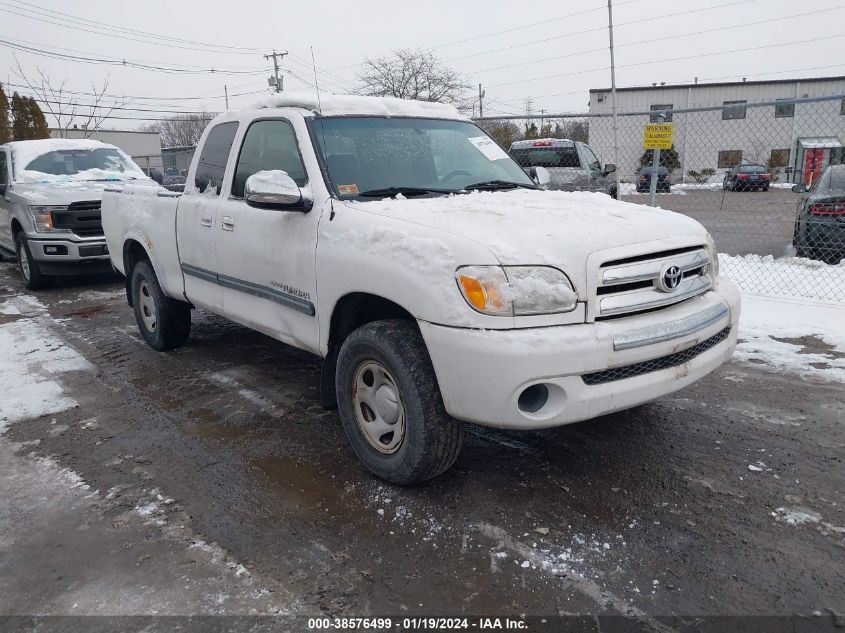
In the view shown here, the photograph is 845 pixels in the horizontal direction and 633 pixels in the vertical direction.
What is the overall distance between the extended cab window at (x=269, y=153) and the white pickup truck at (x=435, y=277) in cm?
1

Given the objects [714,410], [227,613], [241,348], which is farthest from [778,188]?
[227,613]

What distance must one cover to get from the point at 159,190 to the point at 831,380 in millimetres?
5497

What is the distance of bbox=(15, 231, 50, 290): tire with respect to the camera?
868 cm

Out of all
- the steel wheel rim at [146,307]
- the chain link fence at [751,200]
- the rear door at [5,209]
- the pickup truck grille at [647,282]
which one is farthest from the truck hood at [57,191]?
the pickup truck grille at [647,282]

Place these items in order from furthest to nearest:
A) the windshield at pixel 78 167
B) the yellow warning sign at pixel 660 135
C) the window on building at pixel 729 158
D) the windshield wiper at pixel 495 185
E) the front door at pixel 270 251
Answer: the window on building at pixel 729 158
the windshield at pixel 78 167
the yellow warning sign at pixel 660 135
the windshield wiper at pixel 495 185
the front door at pixel 270 251

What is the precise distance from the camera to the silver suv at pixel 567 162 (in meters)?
12.0

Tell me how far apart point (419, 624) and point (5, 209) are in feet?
32.2

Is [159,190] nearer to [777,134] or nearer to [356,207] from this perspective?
[356,207]

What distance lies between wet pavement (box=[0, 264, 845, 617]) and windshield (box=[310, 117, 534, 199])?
5.09 ft

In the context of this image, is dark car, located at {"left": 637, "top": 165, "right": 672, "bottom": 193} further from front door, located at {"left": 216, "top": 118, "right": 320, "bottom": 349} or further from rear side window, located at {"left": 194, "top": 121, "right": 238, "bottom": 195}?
front door, located at {"left": 216, "top": 118, "right": 320, "bottom": 349}

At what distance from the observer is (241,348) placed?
5875mm

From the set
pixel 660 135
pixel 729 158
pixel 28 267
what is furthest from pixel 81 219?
Answer: pixel 729 158

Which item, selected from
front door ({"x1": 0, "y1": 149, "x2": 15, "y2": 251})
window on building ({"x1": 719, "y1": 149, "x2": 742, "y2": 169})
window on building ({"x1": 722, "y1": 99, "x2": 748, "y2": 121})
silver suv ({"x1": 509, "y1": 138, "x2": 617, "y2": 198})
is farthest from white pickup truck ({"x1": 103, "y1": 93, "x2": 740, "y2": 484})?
window on building ({"x1": 719, "y1": 149, "x2": 742, "y2": 169})

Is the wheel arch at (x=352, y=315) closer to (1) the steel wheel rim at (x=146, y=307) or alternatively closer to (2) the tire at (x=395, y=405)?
(2) the tire at (x=395, y=405)
